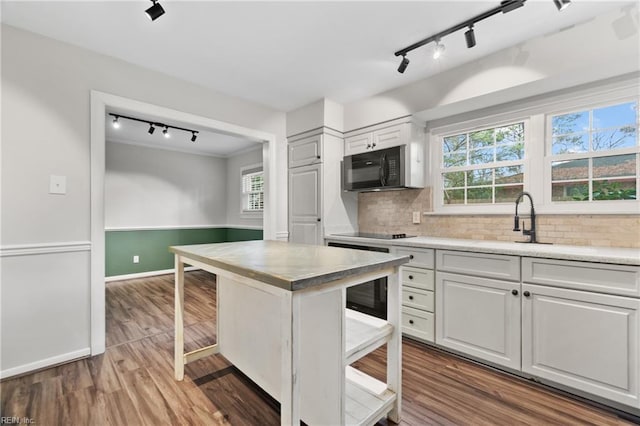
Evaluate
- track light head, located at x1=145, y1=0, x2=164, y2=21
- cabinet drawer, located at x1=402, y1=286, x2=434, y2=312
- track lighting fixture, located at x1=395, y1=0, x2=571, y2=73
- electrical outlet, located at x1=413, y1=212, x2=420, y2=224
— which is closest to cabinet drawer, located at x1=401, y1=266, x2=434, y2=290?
cabinet drawer, located at x1=402, y1=286, x2=434, y2=312

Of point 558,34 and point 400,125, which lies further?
point 400,125

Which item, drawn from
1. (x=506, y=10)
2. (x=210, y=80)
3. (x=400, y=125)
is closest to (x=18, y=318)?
(x=210, y=80)

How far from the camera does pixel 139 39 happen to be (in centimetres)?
224

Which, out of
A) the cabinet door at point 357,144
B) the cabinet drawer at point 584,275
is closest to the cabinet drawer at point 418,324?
the cabinet drawer at point 584,275

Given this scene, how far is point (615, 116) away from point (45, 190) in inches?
Result: 172

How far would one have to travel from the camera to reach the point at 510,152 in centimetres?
265

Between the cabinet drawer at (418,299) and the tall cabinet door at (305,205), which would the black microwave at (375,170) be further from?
the cabinet drawer at (418,299)

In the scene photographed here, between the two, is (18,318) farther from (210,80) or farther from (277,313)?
(210,80)

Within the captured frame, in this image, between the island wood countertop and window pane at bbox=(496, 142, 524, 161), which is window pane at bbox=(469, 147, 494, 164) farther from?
the island wood countertop

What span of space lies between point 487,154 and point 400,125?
892 mm

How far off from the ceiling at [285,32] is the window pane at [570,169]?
1020 millimetres

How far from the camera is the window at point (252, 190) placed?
550cm

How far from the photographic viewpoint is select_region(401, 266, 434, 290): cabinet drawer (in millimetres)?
2436

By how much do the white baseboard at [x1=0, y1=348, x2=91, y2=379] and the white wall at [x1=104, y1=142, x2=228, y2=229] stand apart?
3130 millimetres
